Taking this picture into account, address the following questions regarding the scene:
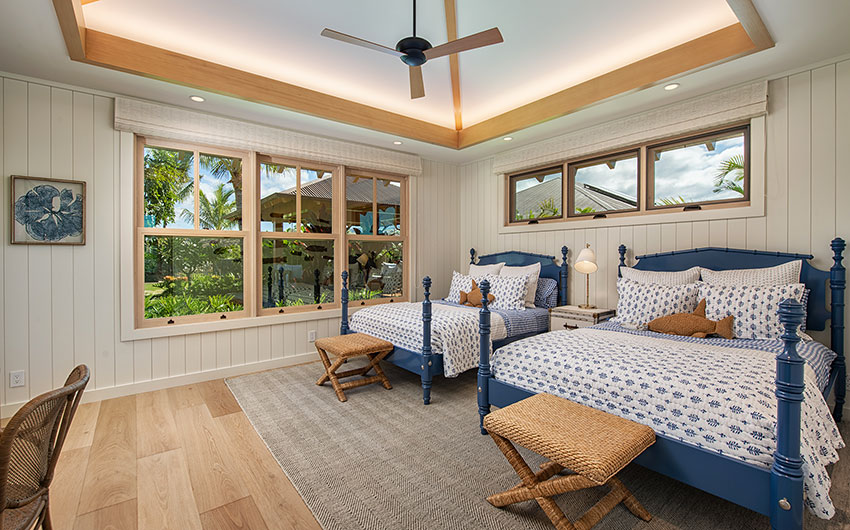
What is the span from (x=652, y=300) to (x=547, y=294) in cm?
135

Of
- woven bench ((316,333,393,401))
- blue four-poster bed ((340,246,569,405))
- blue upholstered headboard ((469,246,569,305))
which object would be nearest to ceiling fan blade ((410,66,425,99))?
blue four-poster bed ((340,246,569,405))

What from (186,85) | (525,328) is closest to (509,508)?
(525,328)

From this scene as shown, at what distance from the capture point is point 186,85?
10.0ft

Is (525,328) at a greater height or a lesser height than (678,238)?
lesser

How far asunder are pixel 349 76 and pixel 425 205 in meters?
2.03

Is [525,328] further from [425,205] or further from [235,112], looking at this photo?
[235,112]

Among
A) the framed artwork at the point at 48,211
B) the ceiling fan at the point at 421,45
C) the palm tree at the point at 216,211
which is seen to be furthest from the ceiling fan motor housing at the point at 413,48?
the framed artwork at the point at 48,211

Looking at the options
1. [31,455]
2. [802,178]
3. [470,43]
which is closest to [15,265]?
[31,455]

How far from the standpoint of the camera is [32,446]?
1.09m

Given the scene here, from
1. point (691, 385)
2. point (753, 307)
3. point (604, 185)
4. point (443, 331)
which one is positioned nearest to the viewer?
point (691, 385)

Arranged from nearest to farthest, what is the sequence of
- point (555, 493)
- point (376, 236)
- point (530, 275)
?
point (555, 493), point (530, 275), point (376, 236)

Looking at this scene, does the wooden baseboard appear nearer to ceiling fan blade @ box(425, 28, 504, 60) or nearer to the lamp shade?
the lamp shade

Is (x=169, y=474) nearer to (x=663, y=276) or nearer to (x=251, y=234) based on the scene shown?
(x=251, y=234)

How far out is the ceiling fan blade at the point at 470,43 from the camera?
2238mm
